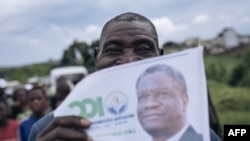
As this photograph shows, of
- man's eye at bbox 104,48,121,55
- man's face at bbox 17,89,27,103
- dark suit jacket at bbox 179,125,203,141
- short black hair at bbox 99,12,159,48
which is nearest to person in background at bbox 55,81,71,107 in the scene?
man's face at bbox 17,89,27,103

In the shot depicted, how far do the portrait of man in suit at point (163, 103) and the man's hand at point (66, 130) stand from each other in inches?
6.2

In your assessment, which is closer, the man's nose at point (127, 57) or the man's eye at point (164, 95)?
the man's eye at point (164, 95)

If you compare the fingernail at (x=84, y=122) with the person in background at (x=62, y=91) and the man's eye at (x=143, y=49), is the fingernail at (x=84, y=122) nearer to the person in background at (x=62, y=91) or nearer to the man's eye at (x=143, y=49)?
the man's eye at (x=143, y=49)

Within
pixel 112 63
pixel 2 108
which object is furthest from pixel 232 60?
pixel 112 63

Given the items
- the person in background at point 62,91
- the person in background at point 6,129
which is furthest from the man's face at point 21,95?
the person in background at point 6,129

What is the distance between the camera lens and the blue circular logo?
1.29 metres

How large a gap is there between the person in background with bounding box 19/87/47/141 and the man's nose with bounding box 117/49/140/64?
358 centimetres

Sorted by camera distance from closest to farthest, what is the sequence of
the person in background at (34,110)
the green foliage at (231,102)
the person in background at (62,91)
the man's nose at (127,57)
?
the man's nose at (127,57) < the person in background at (34,110) < the person in background at (62,91) < the green foliage at (231,102)

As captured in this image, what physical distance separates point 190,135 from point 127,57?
438 mm

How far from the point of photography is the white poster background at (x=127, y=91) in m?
1.24

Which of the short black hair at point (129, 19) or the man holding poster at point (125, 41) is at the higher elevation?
the short black hair at point (129, 19)

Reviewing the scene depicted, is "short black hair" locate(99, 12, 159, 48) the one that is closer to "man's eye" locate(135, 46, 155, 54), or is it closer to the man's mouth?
"man's eye" locate(135, 46, 155, 54)

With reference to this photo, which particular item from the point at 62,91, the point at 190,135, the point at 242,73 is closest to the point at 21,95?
the point at 62,91

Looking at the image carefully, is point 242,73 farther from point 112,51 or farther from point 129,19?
point 112,51
